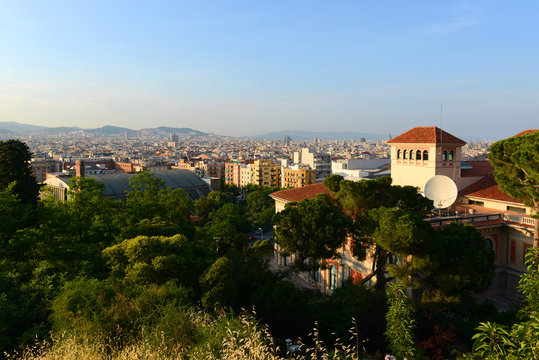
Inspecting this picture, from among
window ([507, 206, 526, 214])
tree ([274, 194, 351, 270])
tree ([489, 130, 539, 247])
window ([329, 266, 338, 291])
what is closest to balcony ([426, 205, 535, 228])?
window ([507, 206, 526, 214])

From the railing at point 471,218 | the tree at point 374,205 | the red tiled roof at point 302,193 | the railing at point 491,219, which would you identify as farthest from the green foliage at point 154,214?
the railing at point 491,219

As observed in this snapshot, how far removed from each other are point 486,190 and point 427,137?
6.46 metres

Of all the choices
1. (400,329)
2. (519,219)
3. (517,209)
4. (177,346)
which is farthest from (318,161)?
(177,346)

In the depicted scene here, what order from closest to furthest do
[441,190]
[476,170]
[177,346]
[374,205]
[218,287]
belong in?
[177,346] → [218,287] → [374,205] → [441,190] → [476,170]

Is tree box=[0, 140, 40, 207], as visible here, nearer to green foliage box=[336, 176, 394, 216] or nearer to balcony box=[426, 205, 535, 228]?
green foliage box=[336, 176, 394, 216]

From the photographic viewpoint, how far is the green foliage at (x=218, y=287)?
1991 centimetres

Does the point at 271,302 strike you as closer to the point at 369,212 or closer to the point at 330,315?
the point at 330,315

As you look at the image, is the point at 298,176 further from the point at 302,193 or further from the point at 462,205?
the point at 462,205

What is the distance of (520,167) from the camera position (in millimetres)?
25984

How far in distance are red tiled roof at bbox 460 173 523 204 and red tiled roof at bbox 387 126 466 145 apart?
383 cm

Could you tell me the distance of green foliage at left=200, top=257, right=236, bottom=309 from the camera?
1991 cm

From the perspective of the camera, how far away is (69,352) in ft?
33.3

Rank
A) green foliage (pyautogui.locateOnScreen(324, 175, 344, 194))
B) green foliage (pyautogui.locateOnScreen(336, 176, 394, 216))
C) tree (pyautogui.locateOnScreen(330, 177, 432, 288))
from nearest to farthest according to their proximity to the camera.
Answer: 1. tree (pyautogui.locateOnScreen(330, 177, 432, 288))
2. green foliage (pyautogui.locateOnScreen(336, 176, 394, 216))
3. green foliage (pyautogui.locateOnScreen(324, 175, 344, 194))

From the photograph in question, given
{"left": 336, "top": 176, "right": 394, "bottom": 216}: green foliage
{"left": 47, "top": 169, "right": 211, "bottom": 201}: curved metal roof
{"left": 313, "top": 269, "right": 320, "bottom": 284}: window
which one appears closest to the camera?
{"left": 336, "top": 176, "right": 394, "bottom": 216}: green foliage
